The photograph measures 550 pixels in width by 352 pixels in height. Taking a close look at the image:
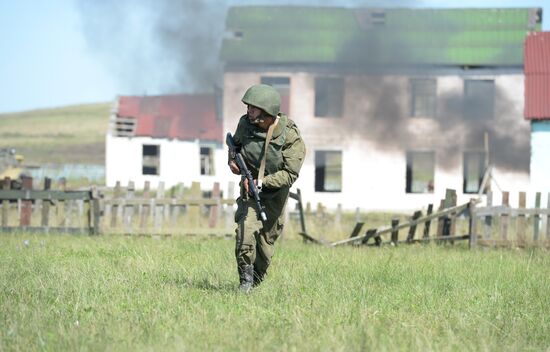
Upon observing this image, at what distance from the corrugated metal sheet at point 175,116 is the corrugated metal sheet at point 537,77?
16.7 meters

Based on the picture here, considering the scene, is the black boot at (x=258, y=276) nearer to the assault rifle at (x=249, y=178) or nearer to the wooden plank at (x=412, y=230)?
the assault rifle at (x=249, y=178)

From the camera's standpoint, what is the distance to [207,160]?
44.6 m

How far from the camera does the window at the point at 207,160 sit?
44.6 m

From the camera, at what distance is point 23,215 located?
18422 millimetres

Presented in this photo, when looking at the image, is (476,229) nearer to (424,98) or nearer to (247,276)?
(247,276)

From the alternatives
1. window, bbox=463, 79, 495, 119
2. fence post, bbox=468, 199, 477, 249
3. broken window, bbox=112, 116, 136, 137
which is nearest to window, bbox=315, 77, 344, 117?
window, bbox=463, 79, 495, 119

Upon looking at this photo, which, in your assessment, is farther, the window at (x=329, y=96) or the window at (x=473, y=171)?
the window at (x=329, y=96)

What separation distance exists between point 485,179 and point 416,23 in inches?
322

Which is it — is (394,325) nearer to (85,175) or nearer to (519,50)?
(519,50)

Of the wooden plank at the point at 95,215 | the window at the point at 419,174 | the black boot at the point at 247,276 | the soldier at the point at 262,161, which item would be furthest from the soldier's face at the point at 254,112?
the window at the point at 419,174

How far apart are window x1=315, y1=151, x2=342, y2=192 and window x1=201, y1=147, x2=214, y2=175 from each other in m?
4.91

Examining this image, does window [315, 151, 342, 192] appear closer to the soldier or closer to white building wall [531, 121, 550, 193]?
white building wall [531, 121, 550, 193]

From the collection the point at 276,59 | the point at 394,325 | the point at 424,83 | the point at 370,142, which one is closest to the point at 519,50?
the point at 424,83

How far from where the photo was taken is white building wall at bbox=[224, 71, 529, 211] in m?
37.4
